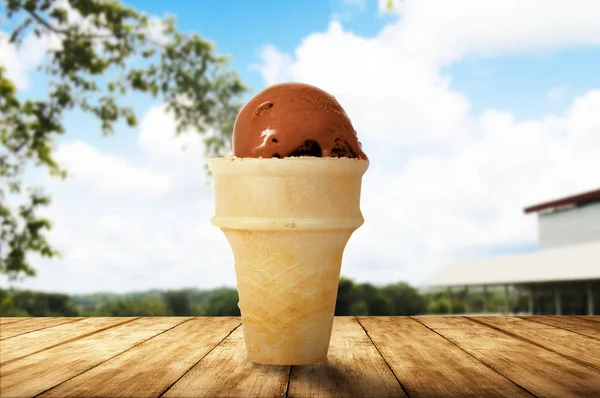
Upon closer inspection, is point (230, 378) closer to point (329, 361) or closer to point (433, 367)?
point (329, 361)

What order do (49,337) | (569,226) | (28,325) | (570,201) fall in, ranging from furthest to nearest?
(569,226)
(570,201)
(28,325)
(49,337)

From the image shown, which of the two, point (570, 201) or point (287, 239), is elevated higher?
point (570, 201)

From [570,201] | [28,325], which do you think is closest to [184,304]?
[28,325]

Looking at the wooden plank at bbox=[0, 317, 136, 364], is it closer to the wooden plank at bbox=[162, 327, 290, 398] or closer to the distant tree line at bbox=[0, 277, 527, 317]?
the wooden plank at bbox=[162, 327, 290, 398]

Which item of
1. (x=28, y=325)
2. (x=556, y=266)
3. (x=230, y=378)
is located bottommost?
(x=230, y=378)

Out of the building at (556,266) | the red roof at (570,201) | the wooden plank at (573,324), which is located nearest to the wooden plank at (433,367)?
the wooden plank at (573,324)

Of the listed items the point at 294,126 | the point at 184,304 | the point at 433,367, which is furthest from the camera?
the point at 184,304

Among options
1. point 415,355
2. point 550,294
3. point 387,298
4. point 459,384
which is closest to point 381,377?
point 459,384
